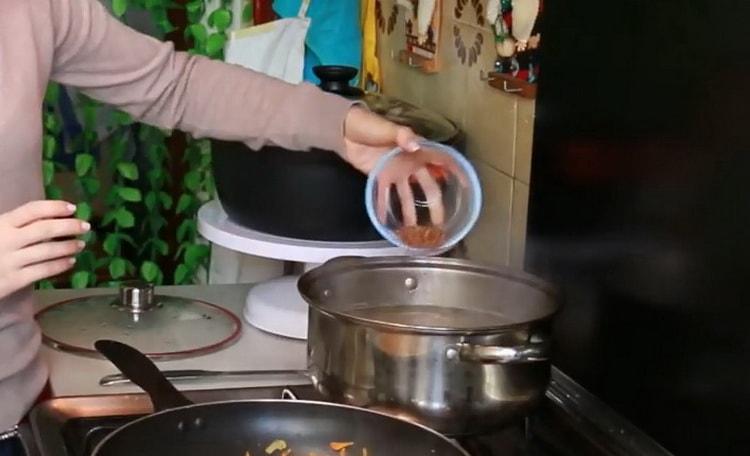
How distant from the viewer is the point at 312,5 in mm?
1955

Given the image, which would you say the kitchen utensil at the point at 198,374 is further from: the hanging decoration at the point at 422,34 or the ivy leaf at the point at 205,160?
the ivy leaf at the point at 205,160

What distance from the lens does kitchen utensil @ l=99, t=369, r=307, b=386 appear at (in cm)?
130

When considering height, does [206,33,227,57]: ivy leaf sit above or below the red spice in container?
above

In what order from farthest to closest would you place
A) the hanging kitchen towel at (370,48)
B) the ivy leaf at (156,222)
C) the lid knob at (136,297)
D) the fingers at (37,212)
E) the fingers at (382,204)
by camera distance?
the ivy leaf at (156,222) → the hanging kitchen towel at (370,48) → the lid knob at (136,297) → the fingers at (382,204) → the fingers at (37,212)

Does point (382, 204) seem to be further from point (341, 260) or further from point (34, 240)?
point (34, 240)

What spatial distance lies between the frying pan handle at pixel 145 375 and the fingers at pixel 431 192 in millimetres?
318

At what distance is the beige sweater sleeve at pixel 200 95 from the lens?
133 centimetres

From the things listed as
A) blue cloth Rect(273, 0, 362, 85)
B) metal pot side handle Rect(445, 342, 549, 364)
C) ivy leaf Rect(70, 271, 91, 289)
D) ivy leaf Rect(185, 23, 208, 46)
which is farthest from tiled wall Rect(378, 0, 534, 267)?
ivy leaf Rect(70, 271, 91, 289)

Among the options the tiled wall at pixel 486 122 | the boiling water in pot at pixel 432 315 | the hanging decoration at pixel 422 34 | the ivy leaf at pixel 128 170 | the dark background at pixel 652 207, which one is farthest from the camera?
the ivy leaf at pixel 128 170

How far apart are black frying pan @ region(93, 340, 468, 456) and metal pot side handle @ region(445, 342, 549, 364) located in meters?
0.07

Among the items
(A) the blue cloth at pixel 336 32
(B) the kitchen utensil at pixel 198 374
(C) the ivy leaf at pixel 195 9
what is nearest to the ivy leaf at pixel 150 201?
(C) the ivy leaf at pixel 195 9

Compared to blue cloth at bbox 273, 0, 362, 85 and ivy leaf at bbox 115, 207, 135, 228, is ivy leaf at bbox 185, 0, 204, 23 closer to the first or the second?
blue cloth at bbox 273, 0, 362, 85

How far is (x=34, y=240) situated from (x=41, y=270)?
0.11 feet

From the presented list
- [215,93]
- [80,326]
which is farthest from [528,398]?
[80,326]
